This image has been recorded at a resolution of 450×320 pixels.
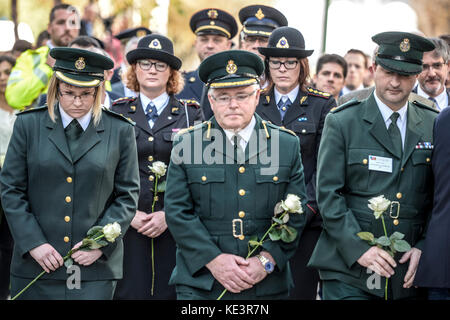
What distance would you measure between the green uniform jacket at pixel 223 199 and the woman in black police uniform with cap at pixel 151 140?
1396 mm

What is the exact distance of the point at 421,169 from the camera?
4.89 meters

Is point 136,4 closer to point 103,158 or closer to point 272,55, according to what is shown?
point 272,55

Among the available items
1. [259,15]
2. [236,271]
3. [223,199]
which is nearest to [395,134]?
[223,199]

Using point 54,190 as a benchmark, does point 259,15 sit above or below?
above

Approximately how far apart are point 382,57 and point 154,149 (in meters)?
2.25

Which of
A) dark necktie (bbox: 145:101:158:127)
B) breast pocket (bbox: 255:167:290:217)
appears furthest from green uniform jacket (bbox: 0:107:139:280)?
dark necktie (bbox: 145:101:158:127)

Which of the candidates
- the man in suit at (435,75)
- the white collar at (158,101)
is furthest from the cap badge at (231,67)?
the man in suit at (435,75)

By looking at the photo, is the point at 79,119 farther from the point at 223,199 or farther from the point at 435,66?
the point at 435,66

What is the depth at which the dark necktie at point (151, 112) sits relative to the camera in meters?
6.55

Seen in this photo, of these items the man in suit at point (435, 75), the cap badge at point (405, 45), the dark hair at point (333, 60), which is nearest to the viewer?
the cap badge at point (405, 45)

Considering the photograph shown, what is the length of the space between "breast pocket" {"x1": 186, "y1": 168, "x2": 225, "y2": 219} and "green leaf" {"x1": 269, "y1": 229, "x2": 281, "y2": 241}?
349mm

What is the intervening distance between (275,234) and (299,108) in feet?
6.40

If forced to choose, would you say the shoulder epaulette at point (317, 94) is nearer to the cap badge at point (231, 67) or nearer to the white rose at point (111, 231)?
the cap badge at point (231, 67)

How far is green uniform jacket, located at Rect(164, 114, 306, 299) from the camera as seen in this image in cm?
477
